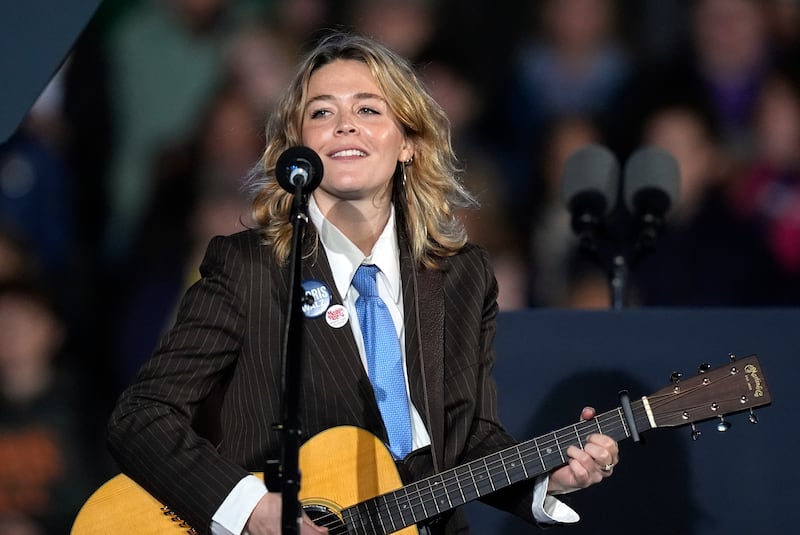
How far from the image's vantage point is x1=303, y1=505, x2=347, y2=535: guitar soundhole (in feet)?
9.46

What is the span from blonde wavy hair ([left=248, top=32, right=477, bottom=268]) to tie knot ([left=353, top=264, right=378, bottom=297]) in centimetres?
14

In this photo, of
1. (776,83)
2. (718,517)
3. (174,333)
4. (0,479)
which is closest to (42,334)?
(0,479)

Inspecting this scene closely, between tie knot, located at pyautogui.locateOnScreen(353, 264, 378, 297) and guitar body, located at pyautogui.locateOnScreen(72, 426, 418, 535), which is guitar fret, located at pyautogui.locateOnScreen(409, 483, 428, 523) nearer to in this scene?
guitar body, located at pyautogui.locateOnScreen(72, 426, 418, 535)

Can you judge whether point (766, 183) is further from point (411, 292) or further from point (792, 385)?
point (411, 292)

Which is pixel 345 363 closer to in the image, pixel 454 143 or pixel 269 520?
pixel 269 520

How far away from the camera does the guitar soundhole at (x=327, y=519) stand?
9.46ft

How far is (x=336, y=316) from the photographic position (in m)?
3.07

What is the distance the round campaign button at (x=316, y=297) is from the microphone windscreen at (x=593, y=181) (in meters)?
1.30

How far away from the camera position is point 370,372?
3.09 meters

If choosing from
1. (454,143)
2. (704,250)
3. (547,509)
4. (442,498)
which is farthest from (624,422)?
(454,143)

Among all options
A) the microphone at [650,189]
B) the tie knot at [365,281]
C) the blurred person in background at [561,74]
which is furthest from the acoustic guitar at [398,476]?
the blurred person in background at [561,74]

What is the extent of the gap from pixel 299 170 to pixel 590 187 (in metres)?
1.77

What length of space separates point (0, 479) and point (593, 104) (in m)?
3.08

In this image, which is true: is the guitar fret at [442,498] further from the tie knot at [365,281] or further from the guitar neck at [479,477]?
the tie knot at [365,281]
